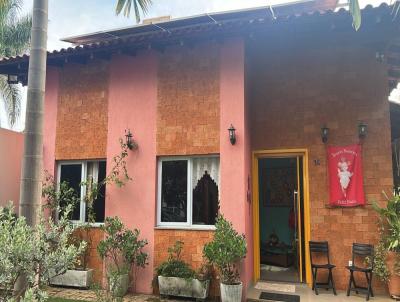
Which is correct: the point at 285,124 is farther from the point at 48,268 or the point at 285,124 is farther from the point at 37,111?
the point at 48,268

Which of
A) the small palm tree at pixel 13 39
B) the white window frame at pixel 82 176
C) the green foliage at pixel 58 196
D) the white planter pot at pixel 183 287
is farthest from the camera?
the small palm tree at pixel 13 39

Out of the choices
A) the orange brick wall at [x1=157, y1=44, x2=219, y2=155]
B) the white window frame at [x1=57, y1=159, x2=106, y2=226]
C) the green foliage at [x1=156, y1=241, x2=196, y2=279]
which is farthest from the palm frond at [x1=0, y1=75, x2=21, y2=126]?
the green foliage at [x1=156, y1=241, x2=196, y2=279]

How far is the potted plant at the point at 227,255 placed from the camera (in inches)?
265

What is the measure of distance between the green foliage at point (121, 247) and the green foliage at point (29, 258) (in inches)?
146

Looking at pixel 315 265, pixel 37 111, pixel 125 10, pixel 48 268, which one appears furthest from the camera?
pixel 315 265

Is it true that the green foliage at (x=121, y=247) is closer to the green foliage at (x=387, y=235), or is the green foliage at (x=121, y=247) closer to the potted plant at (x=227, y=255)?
the potted plant at (x=227, y=255)

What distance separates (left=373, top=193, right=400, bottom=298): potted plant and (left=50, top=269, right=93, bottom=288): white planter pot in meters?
6.62

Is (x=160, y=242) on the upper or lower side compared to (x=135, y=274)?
upper

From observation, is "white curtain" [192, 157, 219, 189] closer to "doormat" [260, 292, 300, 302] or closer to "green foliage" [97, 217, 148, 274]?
"green foliage" [97, 217, 148, 274]

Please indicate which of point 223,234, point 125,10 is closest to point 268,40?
point 125,10

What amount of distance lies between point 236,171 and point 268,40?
12.8ft

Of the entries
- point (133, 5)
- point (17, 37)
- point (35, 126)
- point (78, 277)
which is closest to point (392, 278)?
point (78, 277)

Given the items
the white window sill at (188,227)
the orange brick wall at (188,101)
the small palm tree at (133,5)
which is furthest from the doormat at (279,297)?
the small palm tree at (133,5)

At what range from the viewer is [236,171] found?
763 cm
